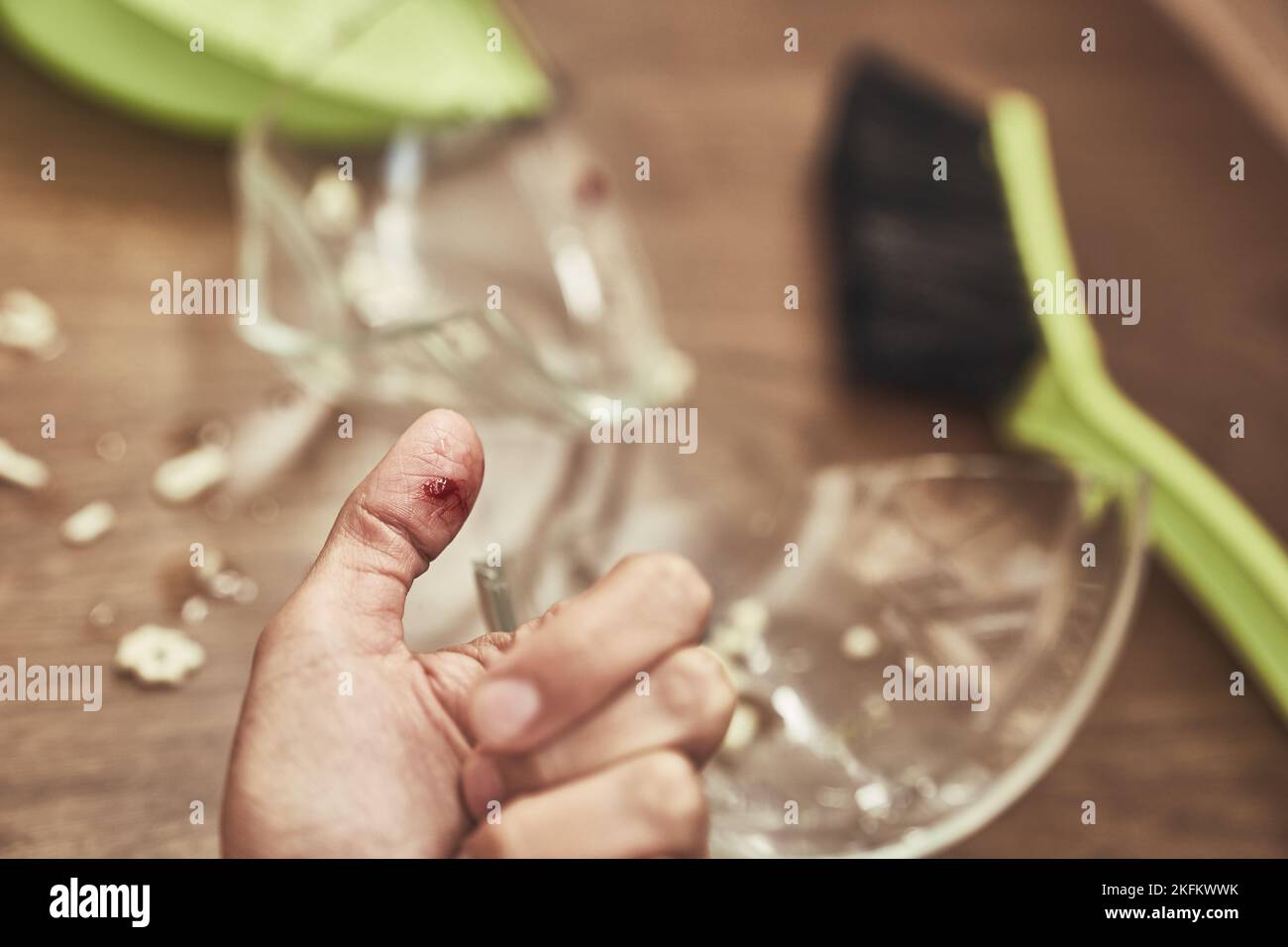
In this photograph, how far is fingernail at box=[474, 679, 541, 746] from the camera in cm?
18

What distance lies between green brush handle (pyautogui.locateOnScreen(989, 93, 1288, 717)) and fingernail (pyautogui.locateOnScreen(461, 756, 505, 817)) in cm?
36

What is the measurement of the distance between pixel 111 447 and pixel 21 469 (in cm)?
3

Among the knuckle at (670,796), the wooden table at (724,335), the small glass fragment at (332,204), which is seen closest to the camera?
the knuckle at (670,796)

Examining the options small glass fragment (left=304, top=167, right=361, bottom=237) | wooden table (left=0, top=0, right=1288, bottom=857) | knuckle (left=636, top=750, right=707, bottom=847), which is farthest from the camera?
small glass fragment (left=304, top=167, right=361, bottom=237)

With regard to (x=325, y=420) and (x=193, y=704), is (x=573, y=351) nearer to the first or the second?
(x=325, y=420)

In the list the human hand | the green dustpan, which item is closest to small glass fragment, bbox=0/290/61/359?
the green dustpan

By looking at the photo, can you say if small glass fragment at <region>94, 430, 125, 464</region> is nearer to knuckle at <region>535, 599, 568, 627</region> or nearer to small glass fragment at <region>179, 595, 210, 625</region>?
small glass fragment at <region>179, 595, 210, 625</region>

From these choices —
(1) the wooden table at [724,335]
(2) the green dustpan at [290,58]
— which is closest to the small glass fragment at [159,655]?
(1) the wooden table at [724,335]

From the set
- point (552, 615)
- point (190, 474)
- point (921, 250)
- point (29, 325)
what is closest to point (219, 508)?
point (190, 474)

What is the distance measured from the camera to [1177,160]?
55cm

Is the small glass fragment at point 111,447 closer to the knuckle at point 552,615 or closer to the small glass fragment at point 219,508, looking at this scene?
the small glass fragment at point 219,508

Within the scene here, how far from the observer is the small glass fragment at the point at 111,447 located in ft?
1.18
